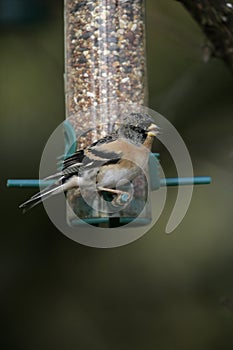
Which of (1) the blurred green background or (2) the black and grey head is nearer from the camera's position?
(2) the black and grey head

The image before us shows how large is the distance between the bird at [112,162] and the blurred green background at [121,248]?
7.36 feet

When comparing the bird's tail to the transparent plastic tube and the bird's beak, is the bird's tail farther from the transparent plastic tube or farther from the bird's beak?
the bird's beak

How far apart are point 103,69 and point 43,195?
81cm

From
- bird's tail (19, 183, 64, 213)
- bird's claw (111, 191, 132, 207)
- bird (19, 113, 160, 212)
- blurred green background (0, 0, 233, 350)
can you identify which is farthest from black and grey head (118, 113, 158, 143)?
blurred green background (0, 0, 233, 350)

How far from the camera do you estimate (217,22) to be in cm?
571

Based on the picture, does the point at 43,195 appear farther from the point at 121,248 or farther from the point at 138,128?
the point at 121,248

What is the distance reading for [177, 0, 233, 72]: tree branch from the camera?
568 cm

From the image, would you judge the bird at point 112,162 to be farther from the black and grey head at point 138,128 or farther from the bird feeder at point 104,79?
the bird feeder at point 104,79

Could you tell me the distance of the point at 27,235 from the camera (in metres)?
8.48

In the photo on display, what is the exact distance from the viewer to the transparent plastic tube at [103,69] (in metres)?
5.74

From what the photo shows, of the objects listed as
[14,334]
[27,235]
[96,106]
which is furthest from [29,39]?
[96,106]

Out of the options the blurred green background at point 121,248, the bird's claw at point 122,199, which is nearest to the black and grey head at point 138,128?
the bird's claw at point 122,199

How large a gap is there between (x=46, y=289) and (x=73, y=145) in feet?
10.1

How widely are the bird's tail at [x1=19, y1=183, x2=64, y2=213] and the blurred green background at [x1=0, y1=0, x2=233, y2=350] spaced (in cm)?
237
